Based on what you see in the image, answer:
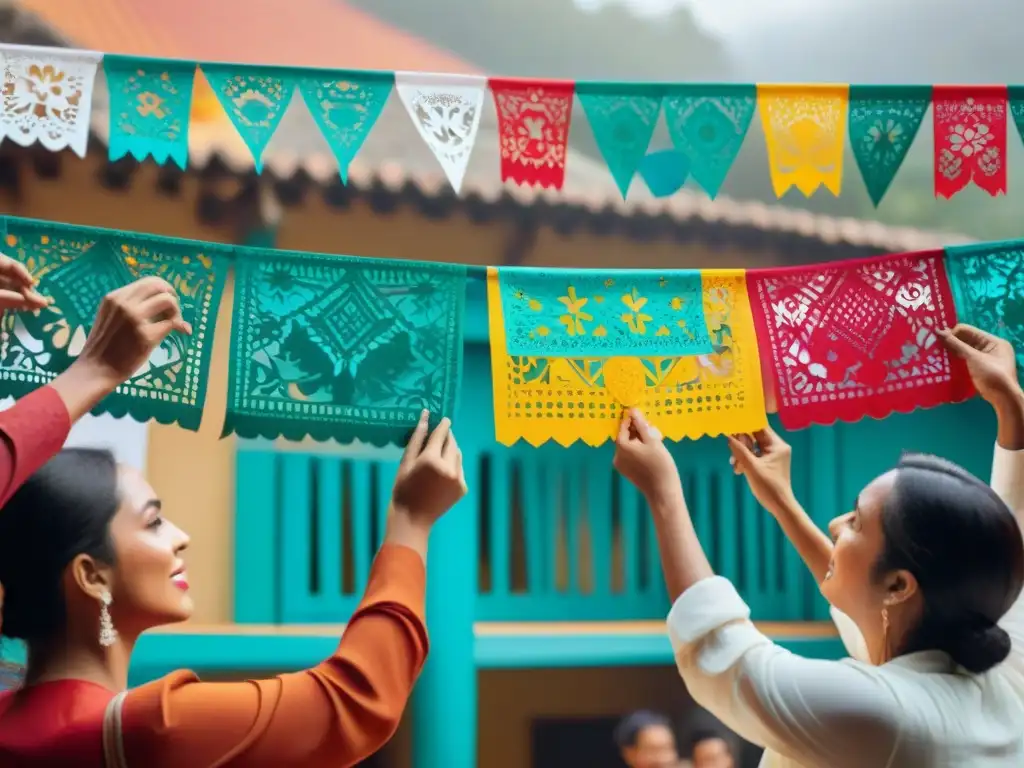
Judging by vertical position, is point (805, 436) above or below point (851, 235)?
below

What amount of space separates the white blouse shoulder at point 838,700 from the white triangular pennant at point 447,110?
3.52 ft

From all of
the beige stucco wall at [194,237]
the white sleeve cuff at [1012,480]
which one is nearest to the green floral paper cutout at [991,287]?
the white sleeve cuff at [1012,480]

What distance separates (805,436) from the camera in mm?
3984

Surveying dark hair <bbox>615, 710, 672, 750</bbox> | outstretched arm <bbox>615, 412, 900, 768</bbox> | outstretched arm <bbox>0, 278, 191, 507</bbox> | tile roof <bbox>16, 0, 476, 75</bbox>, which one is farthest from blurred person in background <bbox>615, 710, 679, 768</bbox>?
tile roof <bbox>16, 0, 476, 75</bbox>

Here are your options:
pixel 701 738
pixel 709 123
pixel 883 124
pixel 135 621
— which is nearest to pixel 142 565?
pixel 135 621

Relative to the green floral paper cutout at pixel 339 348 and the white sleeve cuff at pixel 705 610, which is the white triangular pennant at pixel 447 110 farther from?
the white sleeve cuff at pixel 705 610

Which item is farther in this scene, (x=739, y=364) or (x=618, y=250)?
(x=618, y=250)

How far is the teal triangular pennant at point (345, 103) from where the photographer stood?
226 centimetres

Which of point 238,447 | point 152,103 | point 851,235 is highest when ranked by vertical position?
point 851,235

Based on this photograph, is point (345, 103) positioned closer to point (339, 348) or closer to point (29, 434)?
point (339, 348)

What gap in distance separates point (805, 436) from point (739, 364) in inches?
80.3

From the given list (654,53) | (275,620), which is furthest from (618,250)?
(654,53)

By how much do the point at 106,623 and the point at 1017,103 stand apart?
2.07m

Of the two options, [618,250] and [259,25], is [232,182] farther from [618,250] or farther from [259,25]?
[259,25]
